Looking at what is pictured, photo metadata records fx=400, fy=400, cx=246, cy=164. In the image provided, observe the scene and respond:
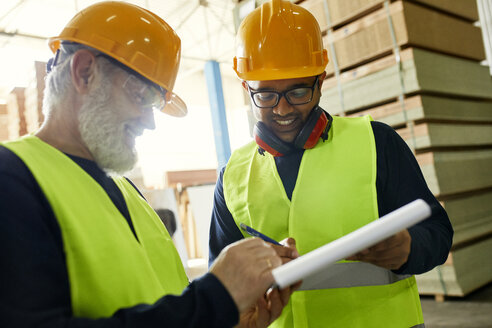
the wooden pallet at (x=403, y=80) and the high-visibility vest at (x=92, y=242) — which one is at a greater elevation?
the wooden pallet at (x=403, y=80)

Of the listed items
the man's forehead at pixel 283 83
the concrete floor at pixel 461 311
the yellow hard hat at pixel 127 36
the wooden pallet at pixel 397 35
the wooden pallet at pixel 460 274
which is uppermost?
the wooden pallet at pixel 397 35

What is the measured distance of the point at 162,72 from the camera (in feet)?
5.12

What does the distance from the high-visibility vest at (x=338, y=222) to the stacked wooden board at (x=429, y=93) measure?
9.33 feet

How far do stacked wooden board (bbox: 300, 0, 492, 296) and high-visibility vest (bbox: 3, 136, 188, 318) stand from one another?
3.76 metres

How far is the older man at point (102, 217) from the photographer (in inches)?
38.6

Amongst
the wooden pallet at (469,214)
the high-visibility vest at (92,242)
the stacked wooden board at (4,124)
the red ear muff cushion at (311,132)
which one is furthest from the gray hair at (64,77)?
the wooden pallet at (469,214)

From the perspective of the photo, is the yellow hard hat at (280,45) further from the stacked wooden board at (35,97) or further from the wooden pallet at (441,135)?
the wooden pallet at (441,135)

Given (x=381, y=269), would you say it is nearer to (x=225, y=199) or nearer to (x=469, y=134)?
(x=225, y=199)

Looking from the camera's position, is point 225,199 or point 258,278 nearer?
point 258,278

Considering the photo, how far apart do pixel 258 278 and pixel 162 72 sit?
2.91ft

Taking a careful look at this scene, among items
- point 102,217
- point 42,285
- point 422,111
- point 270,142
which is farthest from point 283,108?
point 422,111

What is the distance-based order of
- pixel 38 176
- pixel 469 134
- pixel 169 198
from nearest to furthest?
pixel 38 176
pixel 469 134
pixel 169 198

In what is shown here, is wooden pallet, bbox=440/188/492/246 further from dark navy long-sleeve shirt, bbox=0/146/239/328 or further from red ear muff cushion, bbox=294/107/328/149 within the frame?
dark navy long-sleeve shirt, bbox=0/146/239/328

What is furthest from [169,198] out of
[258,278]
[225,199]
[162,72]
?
[258,278]
